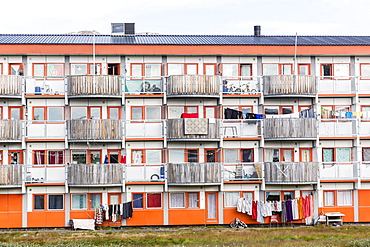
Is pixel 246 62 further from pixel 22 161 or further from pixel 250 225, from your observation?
pixel 22 161

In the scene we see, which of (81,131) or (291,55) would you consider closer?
(81,131)

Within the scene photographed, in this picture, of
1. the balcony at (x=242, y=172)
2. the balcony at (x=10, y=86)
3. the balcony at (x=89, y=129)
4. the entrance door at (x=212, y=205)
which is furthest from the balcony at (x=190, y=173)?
the balcony at (x=10, y=86)

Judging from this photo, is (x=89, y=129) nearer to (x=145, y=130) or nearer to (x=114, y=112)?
(x=114, y=112)

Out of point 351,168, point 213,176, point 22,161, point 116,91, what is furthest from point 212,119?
point 22,161

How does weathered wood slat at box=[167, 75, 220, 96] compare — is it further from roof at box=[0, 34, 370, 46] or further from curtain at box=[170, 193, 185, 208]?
curtain at box=[170, 193, 185, 208]

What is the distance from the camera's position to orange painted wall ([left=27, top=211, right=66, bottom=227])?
162ft

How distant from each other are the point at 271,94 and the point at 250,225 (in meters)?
10.3

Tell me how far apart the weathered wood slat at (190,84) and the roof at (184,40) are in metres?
3.29

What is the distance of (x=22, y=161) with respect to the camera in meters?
49.9

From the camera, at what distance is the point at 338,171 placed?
51.1 m

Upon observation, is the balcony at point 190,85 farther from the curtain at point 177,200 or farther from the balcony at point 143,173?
the curtain at point 177,200

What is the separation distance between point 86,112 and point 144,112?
4473 mm

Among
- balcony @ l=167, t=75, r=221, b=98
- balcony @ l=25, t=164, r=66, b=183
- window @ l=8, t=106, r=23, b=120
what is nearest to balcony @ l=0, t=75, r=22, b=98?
window @ l=8, t=106, r=23, b=120

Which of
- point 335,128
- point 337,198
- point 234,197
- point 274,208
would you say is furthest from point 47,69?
point 337,198
